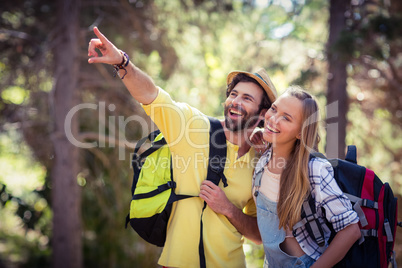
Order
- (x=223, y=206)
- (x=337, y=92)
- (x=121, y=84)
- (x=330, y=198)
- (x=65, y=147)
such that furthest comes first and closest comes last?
(x=121, y=84)
(x=65, y=147)
(x=337, y=92)
(x=223, y=206)
(x=330, y=198)

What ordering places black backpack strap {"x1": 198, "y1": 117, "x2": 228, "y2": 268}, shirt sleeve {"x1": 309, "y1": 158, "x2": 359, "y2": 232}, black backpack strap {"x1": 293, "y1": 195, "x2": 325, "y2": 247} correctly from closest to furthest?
shirt sleeve {"x1": 309, "y1": 158, "x2": 359, "y2": 232} < black backpack strap {"x1": 293, "y1": 195, "x2": 325, "y2": 247} < black backpack strap {"x1": 198, "y1": 117, "x2": 228, "y2": 268}

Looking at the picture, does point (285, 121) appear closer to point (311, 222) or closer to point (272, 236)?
point (311, 222)

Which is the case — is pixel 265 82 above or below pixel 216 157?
above

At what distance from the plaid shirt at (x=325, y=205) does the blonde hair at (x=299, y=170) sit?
0.05 meters

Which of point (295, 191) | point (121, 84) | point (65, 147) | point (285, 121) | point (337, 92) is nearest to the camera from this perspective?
point (295, 191)

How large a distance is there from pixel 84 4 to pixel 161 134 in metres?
4.32

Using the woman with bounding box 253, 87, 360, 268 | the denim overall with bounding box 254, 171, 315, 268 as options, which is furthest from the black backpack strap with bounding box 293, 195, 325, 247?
the denim overall with bounding box 254, 171, 315, 268

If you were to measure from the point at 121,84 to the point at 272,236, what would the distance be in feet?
15.6

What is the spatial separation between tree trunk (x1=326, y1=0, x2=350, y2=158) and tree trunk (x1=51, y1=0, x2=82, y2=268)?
163 inches

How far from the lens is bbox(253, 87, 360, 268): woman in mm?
1986

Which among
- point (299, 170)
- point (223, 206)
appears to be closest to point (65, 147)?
point (223, 206)

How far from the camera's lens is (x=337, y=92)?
5.56 metres

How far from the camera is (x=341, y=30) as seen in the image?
17.3ft

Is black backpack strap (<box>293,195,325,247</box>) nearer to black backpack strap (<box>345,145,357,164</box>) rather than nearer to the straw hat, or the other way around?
black backpack strap (<box>345,145,357,164</box>)
